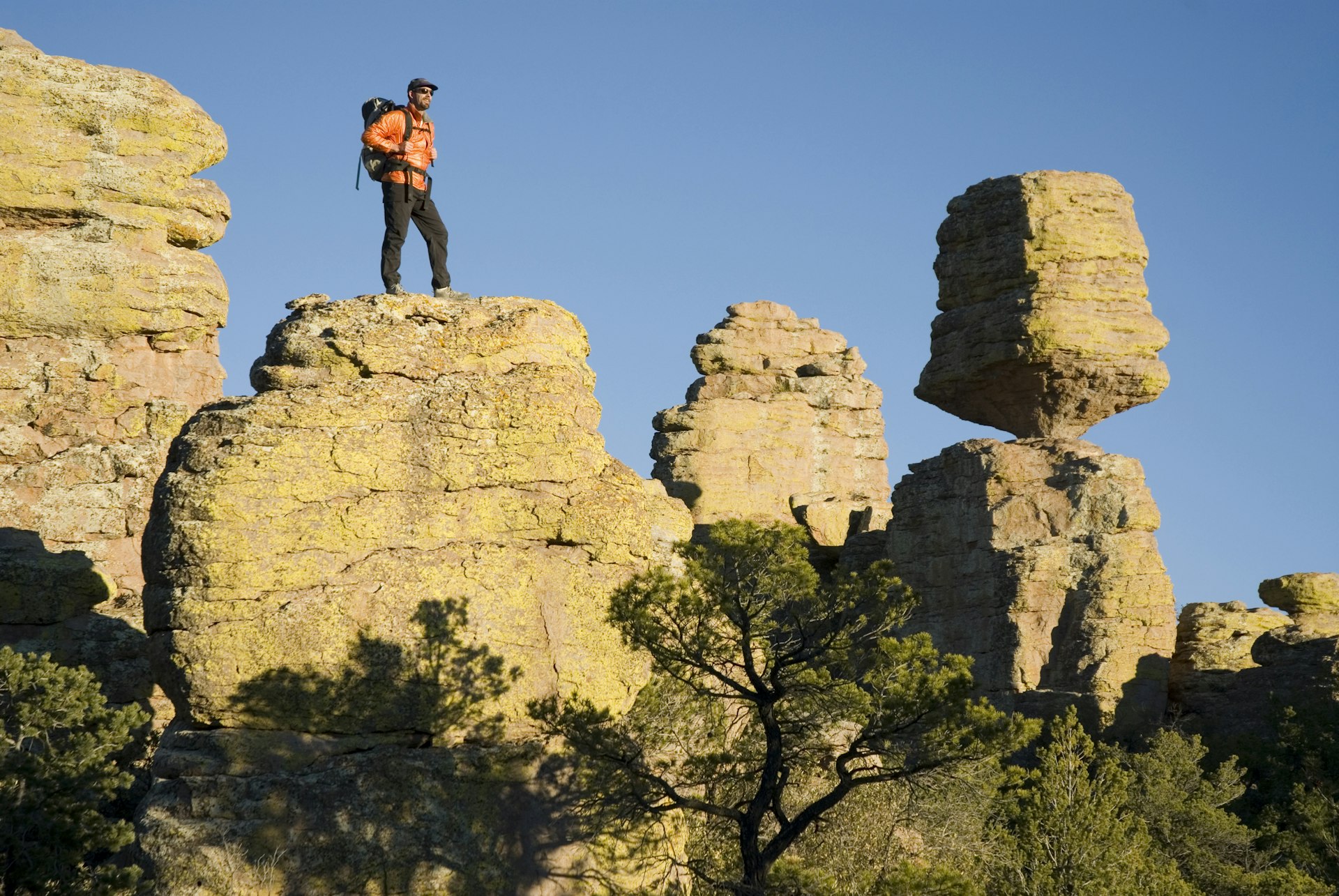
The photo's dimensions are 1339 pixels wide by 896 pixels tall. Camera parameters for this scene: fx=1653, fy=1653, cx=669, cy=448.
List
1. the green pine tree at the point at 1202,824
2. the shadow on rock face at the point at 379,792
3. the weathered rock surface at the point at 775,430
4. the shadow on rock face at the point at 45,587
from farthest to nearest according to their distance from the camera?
the weathered rock surface at the point at 775,430 → the green pine tree at the point at 1202,824 → the shadow on rock face at the point at 45,587 → the shadow on rock face at the point at 379,792

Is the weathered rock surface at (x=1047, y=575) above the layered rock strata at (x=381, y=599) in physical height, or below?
above

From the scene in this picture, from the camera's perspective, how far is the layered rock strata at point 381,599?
564 inches

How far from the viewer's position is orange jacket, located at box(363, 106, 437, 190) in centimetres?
1700

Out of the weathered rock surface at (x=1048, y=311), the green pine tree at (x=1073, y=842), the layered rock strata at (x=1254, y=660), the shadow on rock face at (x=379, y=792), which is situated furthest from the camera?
the weathered rock surface at (x=1048, y=311)

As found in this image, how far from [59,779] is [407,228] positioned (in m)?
6.43

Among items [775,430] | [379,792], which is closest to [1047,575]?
[775,430]

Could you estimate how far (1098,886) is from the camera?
18.5 metres

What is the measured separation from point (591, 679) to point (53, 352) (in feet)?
38.8

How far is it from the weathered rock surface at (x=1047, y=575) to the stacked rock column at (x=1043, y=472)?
31mm

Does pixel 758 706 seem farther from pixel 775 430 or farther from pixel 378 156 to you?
pixel 775 430

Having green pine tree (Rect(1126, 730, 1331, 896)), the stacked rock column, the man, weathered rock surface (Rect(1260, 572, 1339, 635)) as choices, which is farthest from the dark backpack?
weathered rock surface (Rect(1260, 572, 1339, 635))

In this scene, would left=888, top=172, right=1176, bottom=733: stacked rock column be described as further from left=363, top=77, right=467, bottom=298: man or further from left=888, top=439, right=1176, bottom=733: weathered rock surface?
left=363, top=77, right=467, bottom=298: man

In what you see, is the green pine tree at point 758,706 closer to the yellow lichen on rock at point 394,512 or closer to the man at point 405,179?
the yellow lichen on rock at point 394,512

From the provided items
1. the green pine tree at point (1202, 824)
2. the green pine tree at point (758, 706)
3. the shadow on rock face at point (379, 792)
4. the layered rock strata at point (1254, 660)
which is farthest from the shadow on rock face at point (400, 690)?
the layered rock strata at point (1254, 660)
